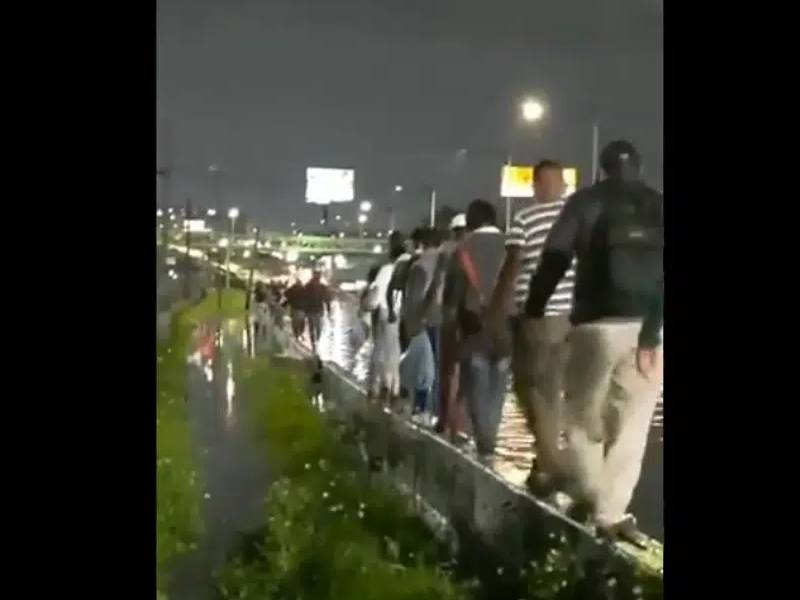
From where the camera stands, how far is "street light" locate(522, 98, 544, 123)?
→ 1.98m

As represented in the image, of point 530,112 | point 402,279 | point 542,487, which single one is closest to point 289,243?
point 402,279

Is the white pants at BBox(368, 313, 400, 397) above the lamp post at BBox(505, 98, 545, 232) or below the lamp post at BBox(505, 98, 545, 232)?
below

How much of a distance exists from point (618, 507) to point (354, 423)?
384mm

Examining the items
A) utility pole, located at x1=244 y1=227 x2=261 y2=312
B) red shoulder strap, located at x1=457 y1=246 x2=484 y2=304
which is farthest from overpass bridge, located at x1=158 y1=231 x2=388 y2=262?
red shoulder strap, located at x1=457 y1=246 x2=484 y2=304

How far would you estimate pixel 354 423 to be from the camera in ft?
6.51

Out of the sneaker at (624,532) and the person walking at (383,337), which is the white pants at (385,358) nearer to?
the person walking at (383,337)

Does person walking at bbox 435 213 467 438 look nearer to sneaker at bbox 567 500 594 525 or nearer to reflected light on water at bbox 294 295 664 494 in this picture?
reflected light on water at bbox 294 295 664 494

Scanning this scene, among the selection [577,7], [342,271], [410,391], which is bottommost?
[410,391]

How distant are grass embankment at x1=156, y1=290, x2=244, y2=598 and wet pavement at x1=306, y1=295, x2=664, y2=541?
5.6 inches

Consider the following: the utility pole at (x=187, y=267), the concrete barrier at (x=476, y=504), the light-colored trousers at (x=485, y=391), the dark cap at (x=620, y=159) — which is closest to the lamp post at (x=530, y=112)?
the dark cap at (x=620, y=159)

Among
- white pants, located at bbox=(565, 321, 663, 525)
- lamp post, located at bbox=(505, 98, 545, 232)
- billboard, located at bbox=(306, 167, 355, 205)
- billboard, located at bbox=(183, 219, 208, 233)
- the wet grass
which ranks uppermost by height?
lamp post, located at bbox=(505, 98, 545, 232)

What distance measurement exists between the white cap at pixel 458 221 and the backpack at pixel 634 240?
0.20 metres
